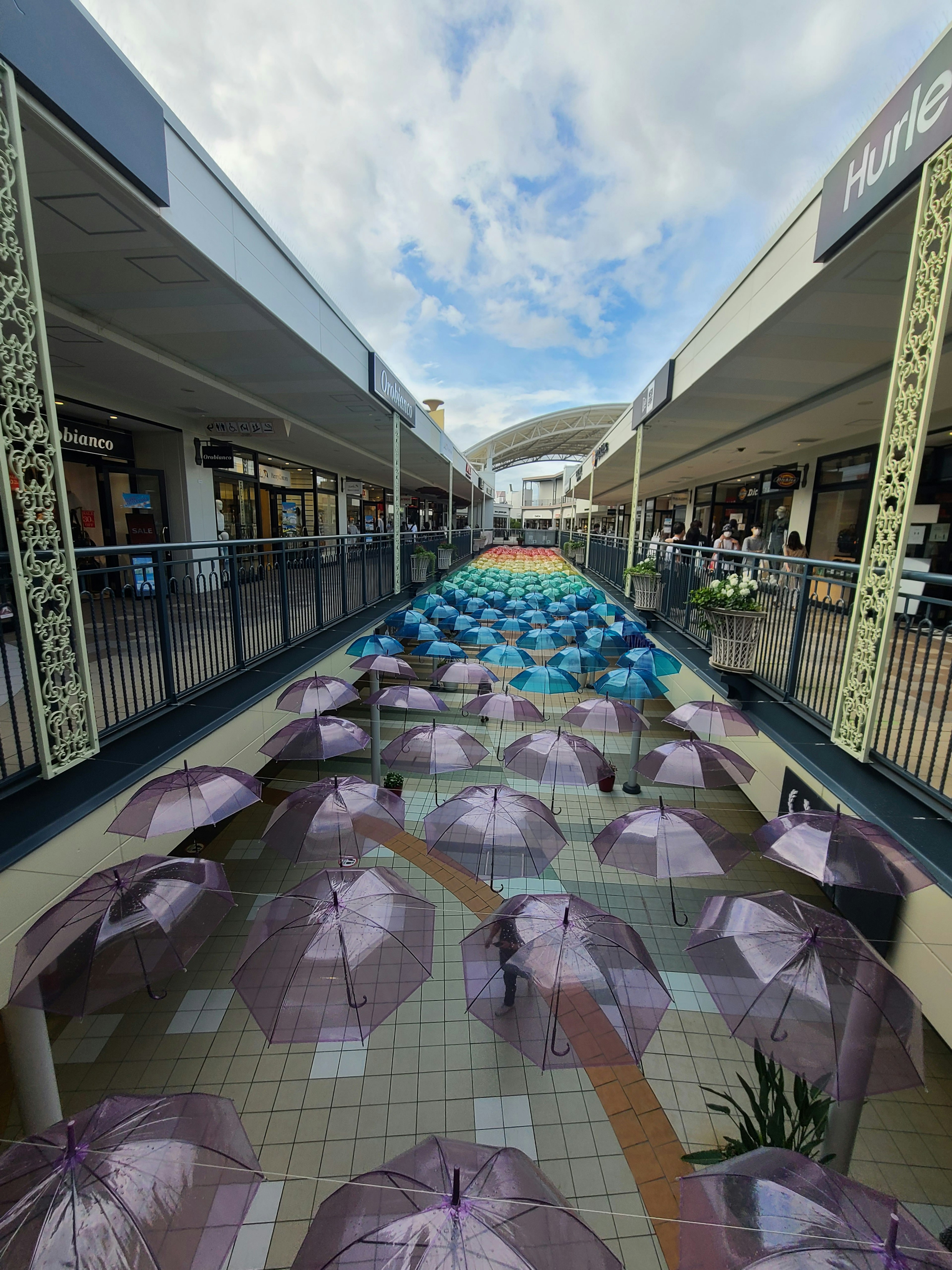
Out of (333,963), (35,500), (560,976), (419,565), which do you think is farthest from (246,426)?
(560,976)

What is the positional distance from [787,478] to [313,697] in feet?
45.3

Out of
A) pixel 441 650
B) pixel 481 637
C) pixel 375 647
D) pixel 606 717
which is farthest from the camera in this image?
pixel 481 637

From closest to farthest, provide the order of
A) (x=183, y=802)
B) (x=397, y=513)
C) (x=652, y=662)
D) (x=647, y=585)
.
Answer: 1. (x=183, y=802)
2. (x=652, y=662)
3. (x=647, y=585)
4. (x=397, y=513)

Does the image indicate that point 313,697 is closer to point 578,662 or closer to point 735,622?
point 578,662

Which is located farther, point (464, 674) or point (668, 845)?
point (464, 674)

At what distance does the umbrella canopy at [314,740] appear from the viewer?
549 centimetres

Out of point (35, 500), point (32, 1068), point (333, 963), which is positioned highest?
point (35, 500)

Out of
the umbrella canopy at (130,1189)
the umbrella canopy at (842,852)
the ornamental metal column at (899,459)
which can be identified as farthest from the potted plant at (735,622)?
the umbrella canopy at (130,1189)

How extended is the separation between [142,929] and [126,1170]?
148 centimetres

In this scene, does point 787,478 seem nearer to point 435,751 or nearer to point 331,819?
point 435,751

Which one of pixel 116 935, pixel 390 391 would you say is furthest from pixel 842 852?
pixel 390 391

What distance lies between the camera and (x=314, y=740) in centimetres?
560

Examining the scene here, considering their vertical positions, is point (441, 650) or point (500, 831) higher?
point (441, 650)

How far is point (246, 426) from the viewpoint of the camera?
11914 mm
